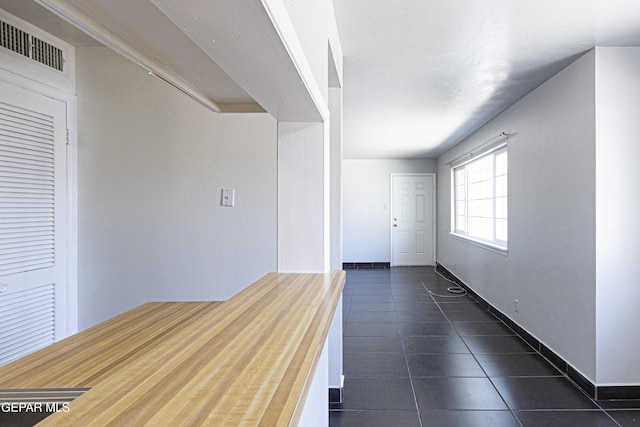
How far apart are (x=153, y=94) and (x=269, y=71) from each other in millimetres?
1895

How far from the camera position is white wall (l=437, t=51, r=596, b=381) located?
2.47 meters

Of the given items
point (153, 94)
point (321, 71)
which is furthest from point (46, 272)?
point (321, 71)

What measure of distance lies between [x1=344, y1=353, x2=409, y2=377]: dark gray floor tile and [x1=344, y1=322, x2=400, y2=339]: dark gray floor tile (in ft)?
1.58

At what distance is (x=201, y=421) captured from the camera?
46 centimetres

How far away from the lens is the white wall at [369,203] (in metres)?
7.69

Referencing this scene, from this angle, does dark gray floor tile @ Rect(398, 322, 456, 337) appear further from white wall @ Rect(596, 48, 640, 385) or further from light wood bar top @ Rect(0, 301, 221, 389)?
light wood bar top @ Rect(0, 301, 221, 389)

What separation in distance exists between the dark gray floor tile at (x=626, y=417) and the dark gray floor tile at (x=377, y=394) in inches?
45.5

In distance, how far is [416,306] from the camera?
4699 mm

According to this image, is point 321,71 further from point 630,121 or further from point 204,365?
point 630,121

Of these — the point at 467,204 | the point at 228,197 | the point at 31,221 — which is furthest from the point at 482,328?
the point at 31,221

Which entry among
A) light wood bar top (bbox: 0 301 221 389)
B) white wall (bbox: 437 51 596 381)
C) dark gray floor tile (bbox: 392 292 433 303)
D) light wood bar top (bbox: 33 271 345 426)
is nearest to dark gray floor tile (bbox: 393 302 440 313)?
dark gray floor tile (bbox: 392 292 433 303)

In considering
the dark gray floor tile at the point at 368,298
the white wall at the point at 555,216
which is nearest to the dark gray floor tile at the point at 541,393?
the white wall at the point at 555,216

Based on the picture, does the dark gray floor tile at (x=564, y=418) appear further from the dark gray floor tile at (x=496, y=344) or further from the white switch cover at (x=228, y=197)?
the white switch cover at (x=228, y=197)

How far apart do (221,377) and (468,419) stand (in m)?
2.17
